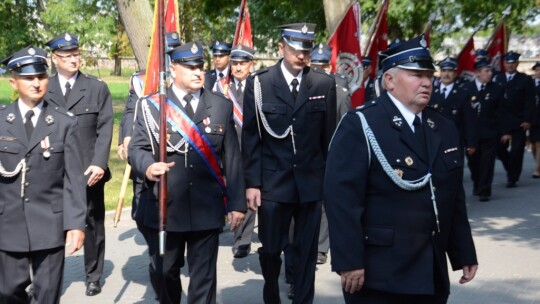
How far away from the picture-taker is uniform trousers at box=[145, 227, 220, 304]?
259 inches

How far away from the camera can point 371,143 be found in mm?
4801

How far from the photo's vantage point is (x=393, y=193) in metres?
4.78

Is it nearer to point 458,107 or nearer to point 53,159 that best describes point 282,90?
point 53,159

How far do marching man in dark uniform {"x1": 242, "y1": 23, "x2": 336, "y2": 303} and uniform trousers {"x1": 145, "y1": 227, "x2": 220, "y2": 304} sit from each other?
0.86 meters

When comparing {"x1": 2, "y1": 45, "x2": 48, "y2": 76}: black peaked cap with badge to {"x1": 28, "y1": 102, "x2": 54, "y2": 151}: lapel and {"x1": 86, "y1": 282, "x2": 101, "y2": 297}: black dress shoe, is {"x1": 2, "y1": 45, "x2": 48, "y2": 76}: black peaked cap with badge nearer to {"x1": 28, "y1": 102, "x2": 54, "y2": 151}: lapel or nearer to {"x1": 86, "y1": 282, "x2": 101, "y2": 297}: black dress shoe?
{"x1": 28, "y1": 102, "x2": 54, "y2": 151}: lapel

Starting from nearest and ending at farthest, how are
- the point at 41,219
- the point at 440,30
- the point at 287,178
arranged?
the point at 41,219, the point at 287,178, the point at 440,30

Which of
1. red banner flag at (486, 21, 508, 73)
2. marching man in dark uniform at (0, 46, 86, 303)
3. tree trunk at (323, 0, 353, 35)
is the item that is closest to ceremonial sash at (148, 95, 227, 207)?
marching man in dark uniform at (0, 46, 86, 303)

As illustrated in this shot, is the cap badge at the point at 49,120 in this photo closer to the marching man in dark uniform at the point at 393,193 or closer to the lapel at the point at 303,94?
the lapel at the point at 303,94

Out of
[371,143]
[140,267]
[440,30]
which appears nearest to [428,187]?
[371,143]

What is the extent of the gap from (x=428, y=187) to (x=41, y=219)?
2600 mm

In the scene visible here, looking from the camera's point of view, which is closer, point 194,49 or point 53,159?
point 53,159

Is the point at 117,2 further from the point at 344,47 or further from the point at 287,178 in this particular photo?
the point at 287,178

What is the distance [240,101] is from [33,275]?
15.9 feet

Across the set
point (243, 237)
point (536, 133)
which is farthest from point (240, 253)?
point (536, 133)
